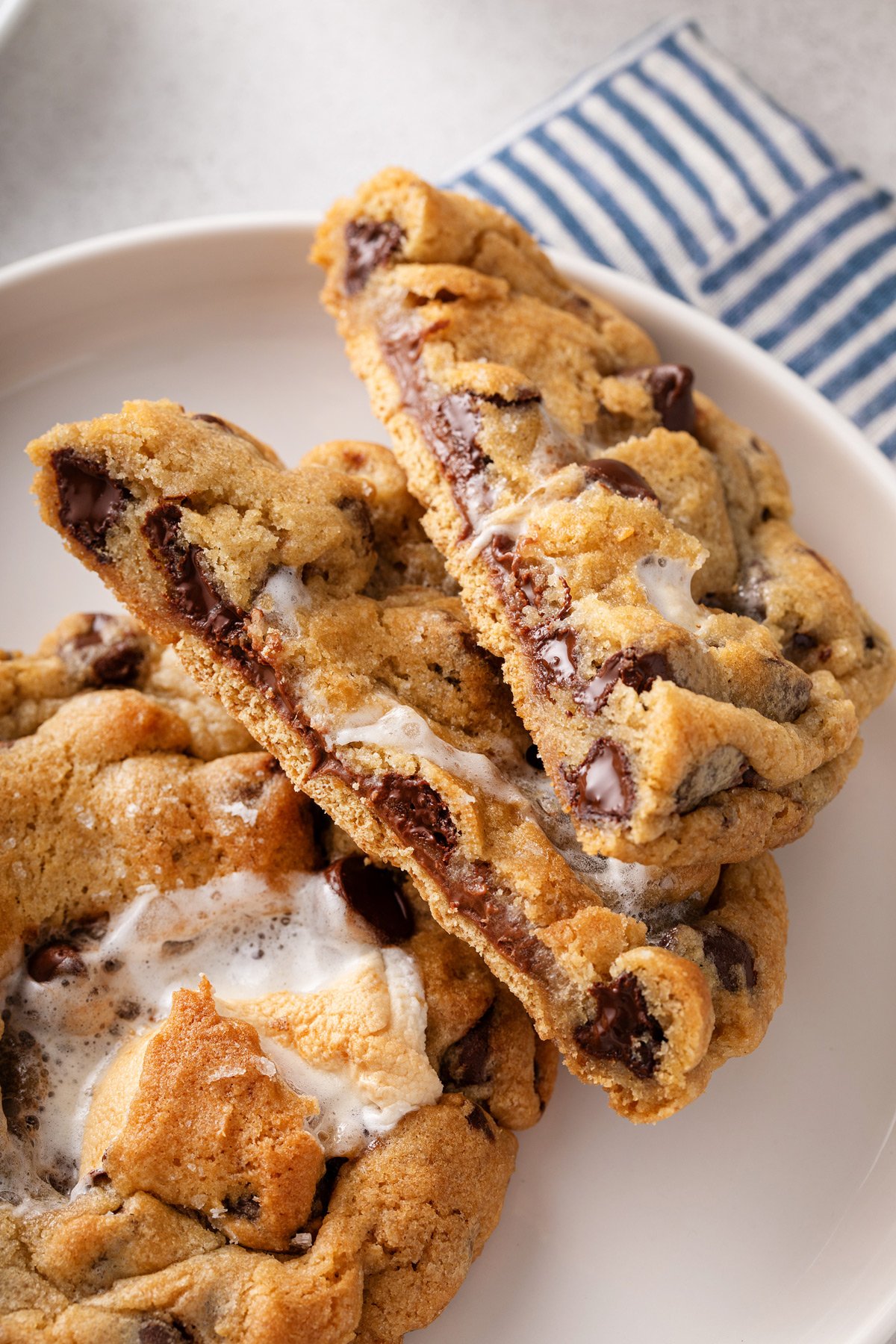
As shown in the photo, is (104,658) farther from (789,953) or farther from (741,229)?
(741,229)

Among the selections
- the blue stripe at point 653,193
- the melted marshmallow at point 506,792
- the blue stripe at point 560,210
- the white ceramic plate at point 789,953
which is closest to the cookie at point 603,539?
the melted marshmallow at point 506,792

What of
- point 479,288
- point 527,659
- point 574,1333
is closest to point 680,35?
point 479,288

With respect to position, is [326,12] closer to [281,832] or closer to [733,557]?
[733,557]

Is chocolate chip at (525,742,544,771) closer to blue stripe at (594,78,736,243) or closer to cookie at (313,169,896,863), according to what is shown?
cookie at (313,169,896,863)

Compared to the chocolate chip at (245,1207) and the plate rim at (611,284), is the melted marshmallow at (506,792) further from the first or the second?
the plate rim at (611,284)

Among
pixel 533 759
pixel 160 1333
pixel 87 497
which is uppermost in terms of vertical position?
pixel 533 759

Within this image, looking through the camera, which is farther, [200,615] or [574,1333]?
[574,1333]

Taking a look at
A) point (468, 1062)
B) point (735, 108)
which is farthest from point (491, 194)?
point (468, 1062)
